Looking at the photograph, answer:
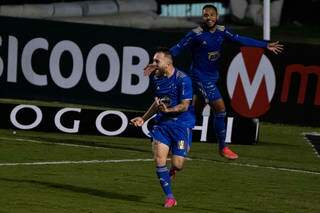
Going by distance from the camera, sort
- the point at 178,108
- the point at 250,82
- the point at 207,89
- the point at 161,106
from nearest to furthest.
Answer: the point at 161,106
the point at 178,108
the point at 207,89
the point at 250,82

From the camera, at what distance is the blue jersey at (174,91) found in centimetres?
1533

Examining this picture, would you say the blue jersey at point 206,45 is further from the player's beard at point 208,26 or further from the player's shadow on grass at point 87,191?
the player's shadow on grass at point 87,191

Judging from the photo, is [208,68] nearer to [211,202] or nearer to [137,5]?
[211,202]

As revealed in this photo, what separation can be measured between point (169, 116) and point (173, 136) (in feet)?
0.94

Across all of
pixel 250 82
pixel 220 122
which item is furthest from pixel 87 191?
pixel 250 82

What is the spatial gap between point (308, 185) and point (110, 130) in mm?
A: 6096

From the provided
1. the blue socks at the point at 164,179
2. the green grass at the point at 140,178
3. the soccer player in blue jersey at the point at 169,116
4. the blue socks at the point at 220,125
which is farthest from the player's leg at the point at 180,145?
the blue socks at the point at 220,125

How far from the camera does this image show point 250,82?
26047 mm

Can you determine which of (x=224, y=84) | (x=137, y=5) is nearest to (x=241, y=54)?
(x=224, y=84)

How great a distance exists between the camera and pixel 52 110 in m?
22.9

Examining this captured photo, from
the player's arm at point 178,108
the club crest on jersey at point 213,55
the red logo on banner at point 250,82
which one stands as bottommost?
the red logo on banner at point 250,82

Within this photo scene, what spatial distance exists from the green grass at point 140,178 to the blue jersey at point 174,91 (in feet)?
3.72

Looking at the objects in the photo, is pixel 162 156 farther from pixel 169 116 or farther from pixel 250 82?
pixel 250 82

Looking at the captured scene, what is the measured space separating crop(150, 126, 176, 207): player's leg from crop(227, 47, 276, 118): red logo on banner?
35.7 feet
